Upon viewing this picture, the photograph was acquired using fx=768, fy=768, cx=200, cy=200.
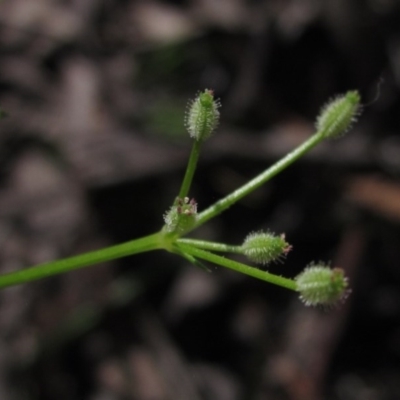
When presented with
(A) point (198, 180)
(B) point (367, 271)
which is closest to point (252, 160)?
(A) point (198, 180)

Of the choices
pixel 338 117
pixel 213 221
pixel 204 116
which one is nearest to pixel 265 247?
pixel 204 116

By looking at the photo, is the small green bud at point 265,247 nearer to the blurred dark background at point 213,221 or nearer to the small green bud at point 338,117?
the small green bud at point 338,117

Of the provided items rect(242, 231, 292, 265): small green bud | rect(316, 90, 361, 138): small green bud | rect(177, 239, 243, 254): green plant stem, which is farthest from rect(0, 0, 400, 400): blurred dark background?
rect(242, 231, 292, 265): small green bud

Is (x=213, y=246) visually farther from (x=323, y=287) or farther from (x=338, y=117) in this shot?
(x=338, y=117)

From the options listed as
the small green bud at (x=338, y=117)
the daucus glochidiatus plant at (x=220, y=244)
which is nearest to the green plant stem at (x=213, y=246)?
the daucus glochidiatus plant at (x=220, y=244)

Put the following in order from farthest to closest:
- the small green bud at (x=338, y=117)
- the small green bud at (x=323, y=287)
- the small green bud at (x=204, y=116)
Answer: the small green bud at (x=338, y=117) < the small green bud at (x=204, y=116) < the small green bud at (x=323, y=287)
